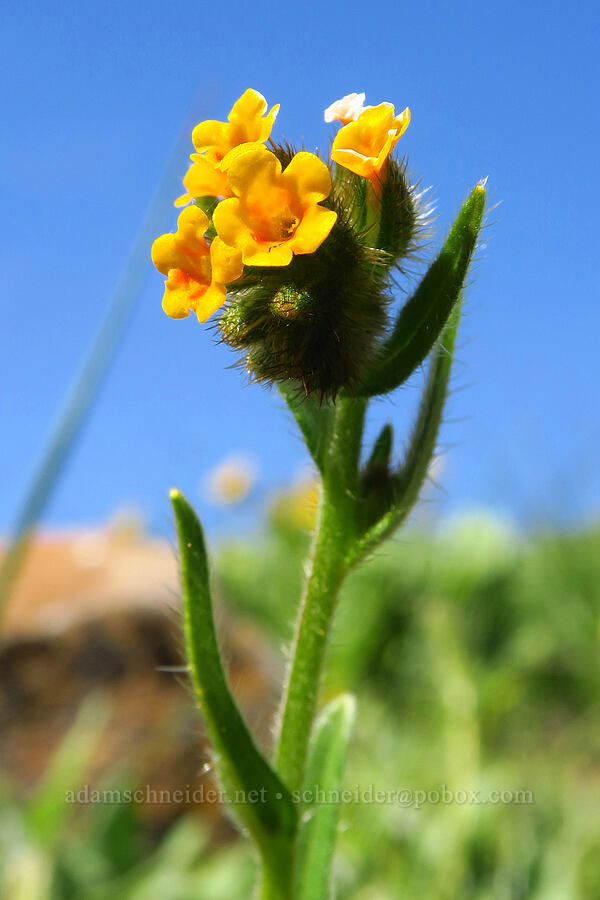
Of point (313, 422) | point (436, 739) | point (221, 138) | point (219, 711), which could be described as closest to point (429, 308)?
point (313, 422)

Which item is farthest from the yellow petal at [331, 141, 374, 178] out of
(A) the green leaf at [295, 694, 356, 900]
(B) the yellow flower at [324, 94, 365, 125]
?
(A) the green leaf at [295, 694, 356, 900]

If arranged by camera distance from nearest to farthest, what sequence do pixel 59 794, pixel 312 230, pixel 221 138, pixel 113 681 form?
pixel 312 230, pixel 221 138, pixel 59 794, pixel 113 681

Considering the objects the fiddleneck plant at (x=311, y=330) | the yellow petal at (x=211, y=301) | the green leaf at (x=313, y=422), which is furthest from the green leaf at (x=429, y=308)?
the yellow petal at (x=211, y=301)

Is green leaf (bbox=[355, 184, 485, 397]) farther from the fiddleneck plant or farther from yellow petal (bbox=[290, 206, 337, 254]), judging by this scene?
yellow petal (bbox=[290, 206, 337, 254])

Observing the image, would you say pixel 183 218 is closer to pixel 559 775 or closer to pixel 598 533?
pixel 559 775

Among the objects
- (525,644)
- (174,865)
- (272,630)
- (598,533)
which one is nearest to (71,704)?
(174,865)

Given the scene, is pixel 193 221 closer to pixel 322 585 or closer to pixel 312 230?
pixel 312 230
